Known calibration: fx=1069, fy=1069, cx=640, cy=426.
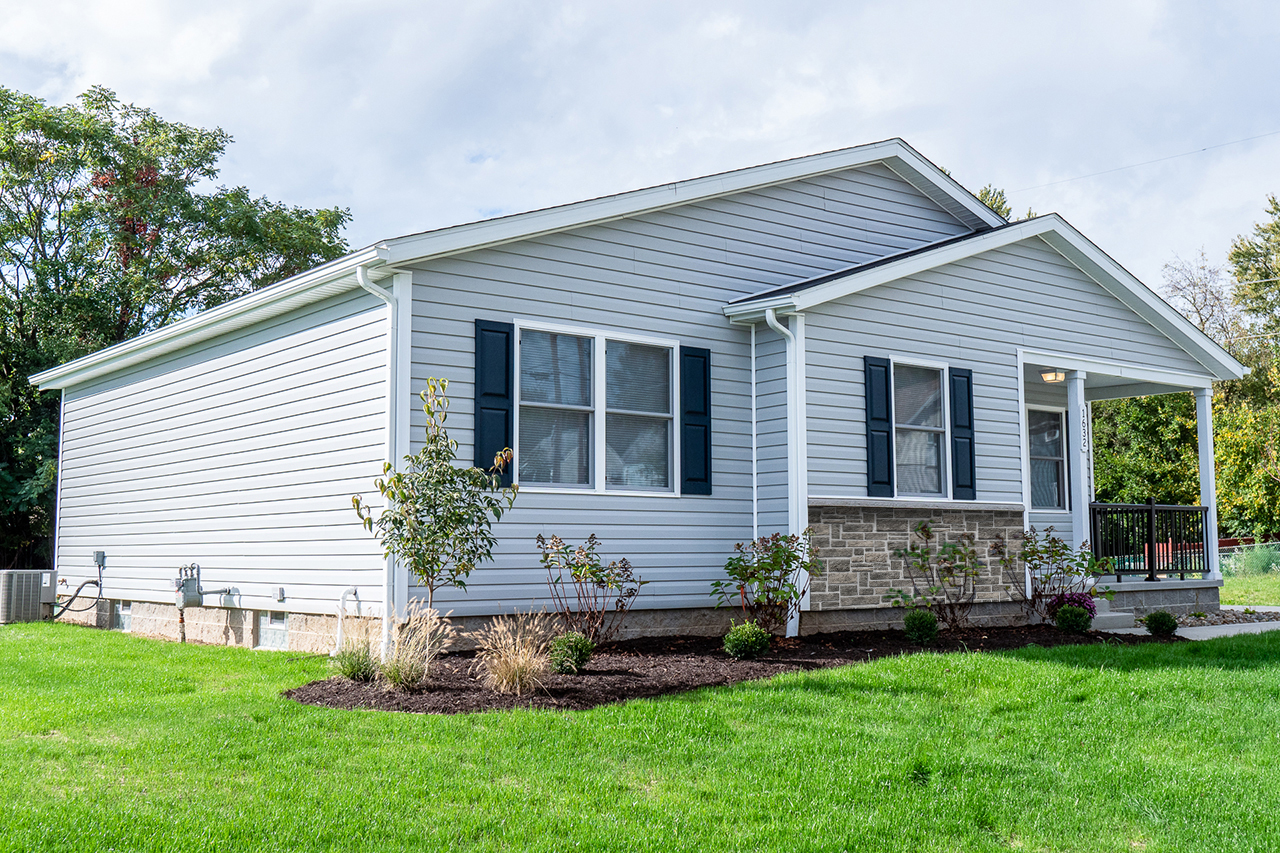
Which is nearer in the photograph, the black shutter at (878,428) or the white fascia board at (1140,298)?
the black shutter at (878,428)

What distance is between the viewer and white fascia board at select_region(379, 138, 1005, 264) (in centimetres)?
830

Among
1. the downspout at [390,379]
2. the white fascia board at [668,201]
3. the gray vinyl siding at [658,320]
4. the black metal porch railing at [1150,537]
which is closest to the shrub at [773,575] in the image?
the gray vinyl siding at [658,320]

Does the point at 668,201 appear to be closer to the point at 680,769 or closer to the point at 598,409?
the point at 598,409

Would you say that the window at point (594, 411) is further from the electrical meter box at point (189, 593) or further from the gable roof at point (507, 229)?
the electrical meter box at point (189, 593)

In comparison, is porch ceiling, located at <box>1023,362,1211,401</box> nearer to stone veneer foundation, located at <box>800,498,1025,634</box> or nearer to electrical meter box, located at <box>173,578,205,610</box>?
stone veneer foundation, located at <box>800,498,1025,634</box>

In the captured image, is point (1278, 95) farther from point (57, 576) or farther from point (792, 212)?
point (57, 576)

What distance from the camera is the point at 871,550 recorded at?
10.1m

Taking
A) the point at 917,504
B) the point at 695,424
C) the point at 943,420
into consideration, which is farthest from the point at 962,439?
the point at 695,424

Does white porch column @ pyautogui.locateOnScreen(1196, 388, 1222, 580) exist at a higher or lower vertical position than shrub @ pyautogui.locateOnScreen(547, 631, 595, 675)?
higher

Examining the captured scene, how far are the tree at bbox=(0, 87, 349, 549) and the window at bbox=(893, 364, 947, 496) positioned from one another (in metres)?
15.0

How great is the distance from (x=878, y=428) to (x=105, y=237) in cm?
1817

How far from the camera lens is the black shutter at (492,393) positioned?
852 centimetres

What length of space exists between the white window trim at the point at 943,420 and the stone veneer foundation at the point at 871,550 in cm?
20

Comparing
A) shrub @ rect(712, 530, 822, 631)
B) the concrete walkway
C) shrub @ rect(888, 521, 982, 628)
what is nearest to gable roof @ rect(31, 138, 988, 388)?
shrub @ rect(712, 530, 822, 631)
